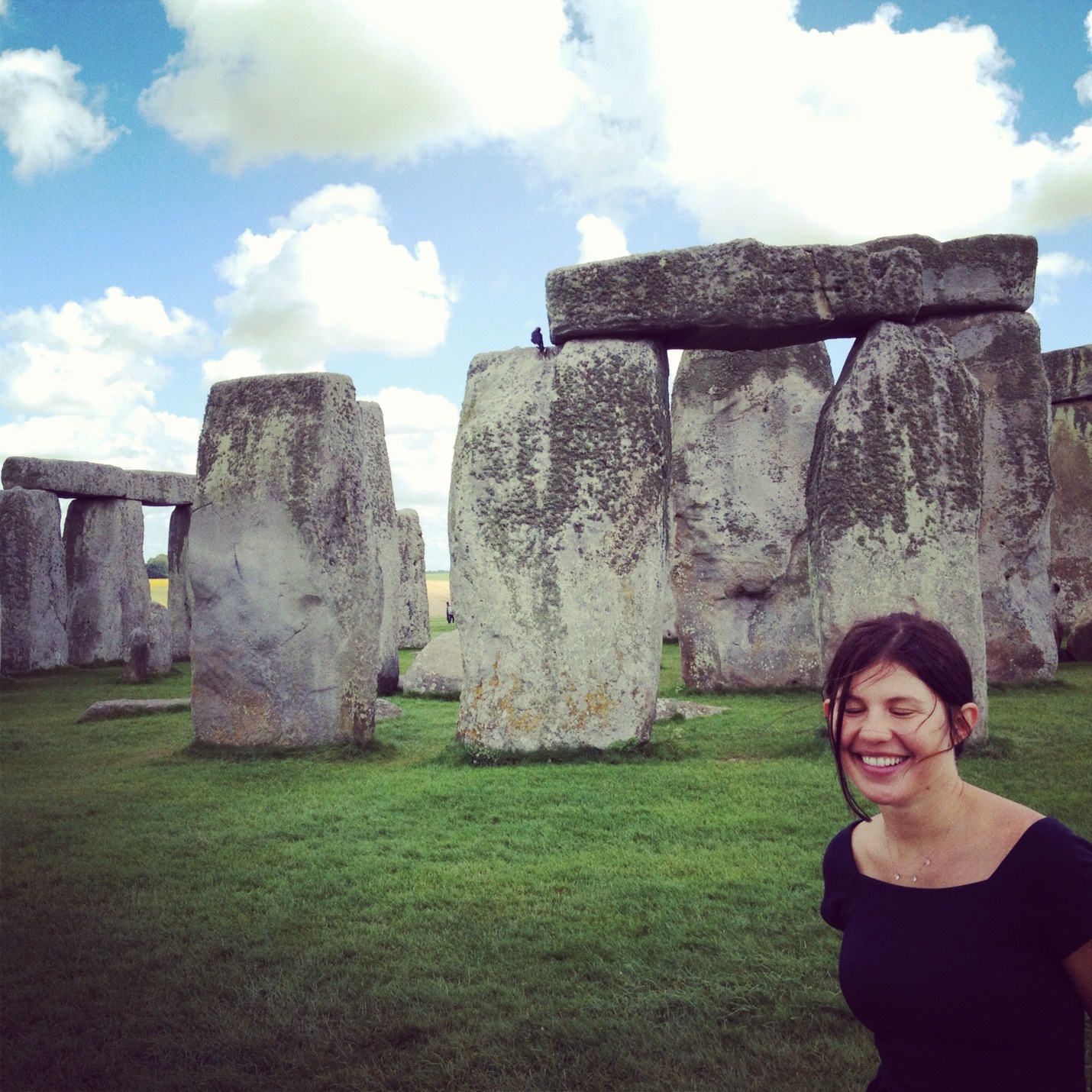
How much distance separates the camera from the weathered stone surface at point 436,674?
375 inches

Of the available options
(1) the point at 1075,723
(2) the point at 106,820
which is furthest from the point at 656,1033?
(1) the point at 1075,723

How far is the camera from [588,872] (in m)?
3.90

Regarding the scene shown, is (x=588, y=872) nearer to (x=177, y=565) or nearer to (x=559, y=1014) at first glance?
(x=559, y=1014)

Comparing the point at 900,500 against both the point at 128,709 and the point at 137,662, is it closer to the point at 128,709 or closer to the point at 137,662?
the point at 128,709

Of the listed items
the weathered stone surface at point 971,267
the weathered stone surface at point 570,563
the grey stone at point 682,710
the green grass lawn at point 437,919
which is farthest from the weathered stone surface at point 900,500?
the weathered stone surface at point 971,267

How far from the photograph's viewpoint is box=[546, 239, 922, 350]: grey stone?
6000 mm

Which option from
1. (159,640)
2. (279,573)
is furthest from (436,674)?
(159,640)

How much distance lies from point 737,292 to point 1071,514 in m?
8.19

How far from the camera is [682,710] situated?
795 centimetres

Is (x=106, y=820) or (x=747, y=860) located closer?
(x=747, y=860)

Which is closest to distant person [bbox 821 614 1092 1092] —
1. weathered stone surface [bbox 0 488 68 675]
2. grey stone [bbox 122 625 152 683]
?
grey stone [bbox 122 625 152 683]

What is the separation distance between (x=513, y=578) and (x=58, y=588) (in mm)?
9096

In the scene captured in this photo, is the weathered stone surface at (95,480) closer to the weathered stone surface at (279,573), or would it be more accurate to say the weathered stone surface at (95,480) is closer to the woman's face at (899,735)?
the weathered stone surface at (279,573)

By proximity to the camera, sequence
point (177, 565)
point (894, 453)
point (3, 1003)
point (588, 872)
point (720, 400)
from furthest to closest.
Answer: point (177, 565)
point (720, 400)
point (894, 453)
point (588, 872)
point (3, 1003)
